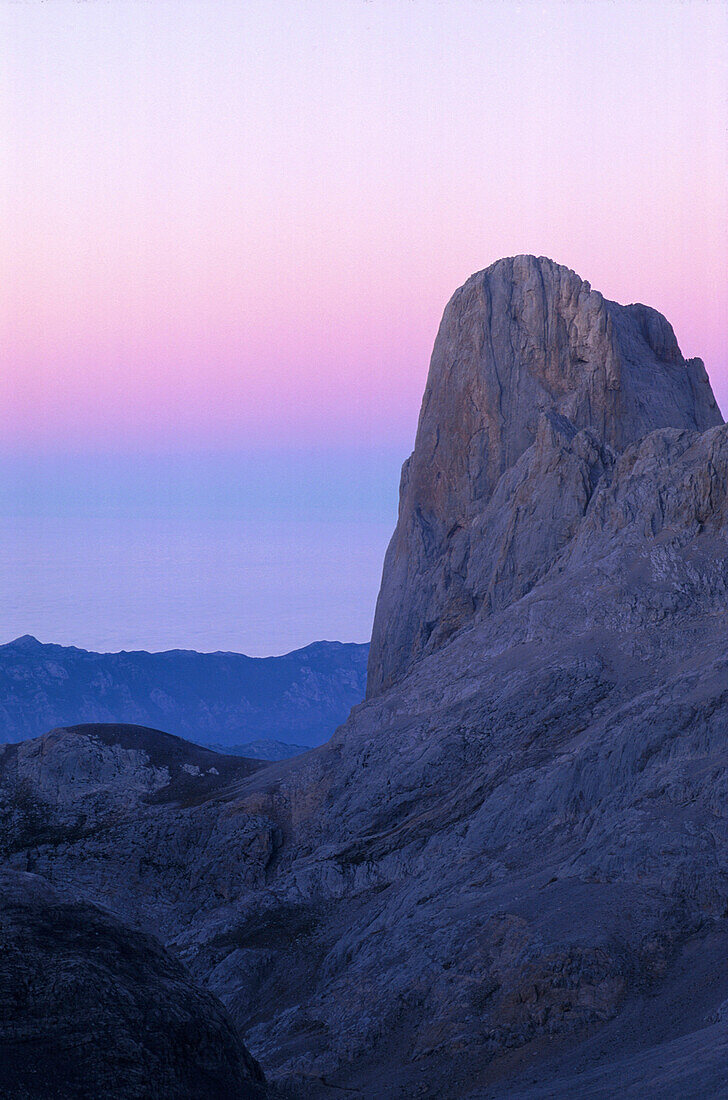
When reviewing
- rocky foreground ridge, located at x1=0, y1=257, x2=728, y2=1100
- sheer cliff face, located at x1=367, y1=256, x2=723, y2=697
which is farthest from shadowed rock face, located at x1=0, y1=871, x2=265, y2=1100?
sheer cliff face, located at x1=367, y1=256, x2=723, y2=697

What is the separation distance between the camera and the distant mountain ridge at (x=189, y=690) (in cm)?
17500

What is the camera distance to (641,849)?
28750 mm

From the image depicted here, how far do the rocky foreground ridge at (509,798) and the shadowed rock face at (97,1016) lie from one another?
4431 mm

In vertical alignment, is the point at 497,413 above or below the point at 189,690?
above

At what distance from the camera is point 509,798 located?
35969 mm

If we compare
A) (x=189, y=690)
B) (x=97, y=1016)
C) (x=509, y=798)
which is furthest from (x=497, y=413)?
(x=189, y=690)

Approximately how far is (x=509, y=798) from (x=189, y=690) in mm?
158861

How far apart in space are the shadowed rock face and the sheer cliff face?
39.8m

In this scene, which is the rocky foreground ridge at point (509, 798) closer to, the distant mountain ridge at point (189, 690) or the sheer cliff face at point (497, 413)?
the sheer cliff face at point (497, 413)

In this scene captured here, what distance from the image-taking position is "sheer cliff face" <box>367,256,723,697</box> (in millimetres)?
58812

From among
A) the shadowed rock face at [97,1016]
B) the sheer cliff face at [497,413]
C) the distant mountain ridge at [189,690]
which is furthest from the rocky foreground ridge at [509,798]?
the distant mountain ridge at [189,690]

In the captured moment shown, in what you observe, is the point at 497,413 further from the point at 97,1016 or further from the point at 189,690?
the point at 189,690

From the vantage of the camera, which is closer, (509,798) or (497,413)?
(509,798)

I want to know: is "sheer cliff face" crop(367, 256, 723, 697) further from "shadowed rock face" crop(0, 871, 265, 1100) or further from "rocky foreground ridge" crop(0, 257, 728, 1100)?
"shadowed rock face" crop(0, 871, 265, 1100)
